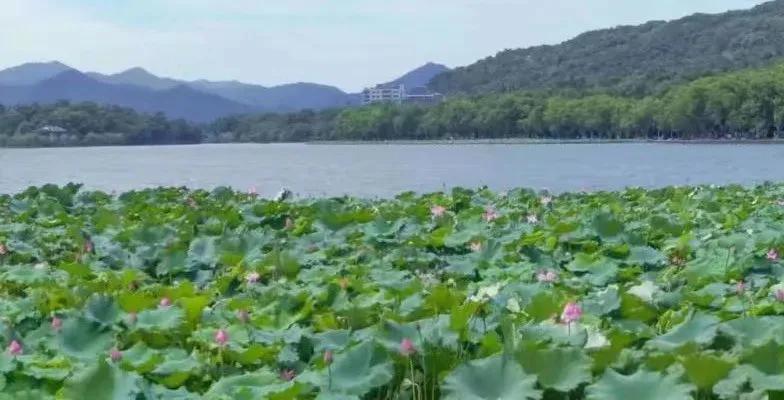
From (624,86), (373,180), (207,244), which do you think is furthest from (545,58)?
(207,244)

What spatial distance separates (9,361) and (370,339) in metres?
0.88

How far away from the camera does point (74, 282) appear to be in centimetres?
410

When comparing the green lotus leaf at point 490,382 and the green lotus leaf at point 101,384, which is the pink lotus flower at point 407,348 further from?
the green lotus leaf at point 101,384

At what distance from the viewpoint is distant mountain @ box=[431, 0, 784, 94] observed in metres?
137

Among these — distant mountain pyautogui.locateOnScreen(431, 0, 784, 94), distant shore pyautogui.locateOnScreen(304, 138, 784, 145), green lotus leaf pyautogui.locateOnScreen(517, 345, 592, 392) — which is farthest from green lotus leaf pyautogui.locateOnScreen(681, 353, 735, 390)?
distant mountain pyautogui.locateOnScreen(431, 0, 784, 94)

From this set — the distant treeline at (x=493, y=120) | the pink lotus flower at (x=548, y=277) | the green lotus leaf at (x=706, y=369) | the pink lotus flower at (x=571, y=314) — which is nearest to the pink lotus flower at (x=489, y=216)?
the pink lotus flower at (x=548, y=277)

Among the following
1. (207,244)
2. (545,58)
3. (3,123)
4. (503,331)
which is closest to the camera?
(503,331)

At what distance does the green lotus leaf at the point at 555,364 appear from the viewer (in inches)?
94.3

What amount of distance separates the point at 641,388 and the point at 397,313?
3.35ft

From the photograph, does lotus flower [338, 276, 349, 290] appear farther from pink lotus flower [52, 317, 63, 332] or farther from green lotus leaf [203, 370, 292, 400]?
green lotus leaf [203, 370, 292, 400]

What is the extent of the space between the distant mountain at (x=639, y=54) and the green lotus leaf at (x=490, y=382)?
4869 inches

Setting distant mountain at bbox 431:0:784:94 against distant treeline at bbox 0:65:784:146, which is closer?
distant treeline at bbox 0:65:784:146

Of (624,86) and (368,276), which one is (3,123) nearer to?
(368,276)

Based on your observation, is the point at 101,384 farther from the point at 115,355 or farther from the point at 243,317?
the point at 243,317
